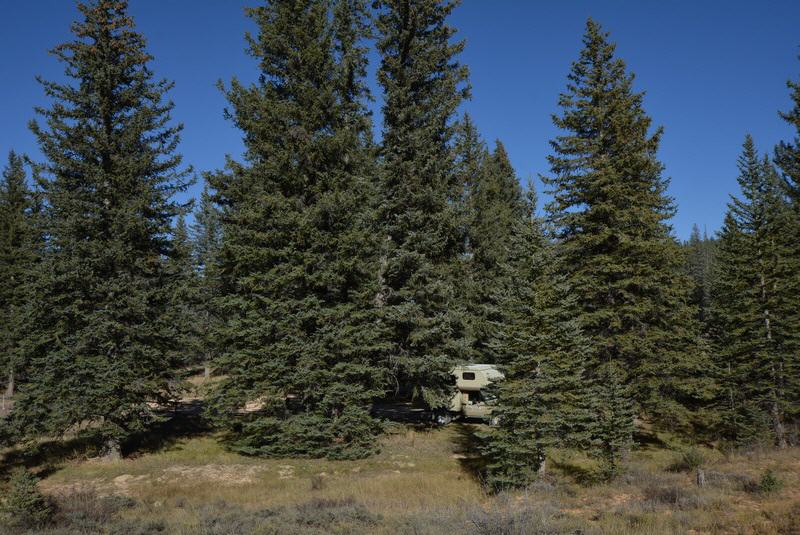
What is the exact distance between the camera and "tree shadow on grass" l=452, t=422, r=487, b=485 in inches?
614

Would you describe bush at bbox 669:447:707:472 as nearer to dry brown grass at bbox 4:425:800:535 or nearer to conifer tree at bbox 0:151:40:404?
dry brown grass at bbox 4:425:800:535

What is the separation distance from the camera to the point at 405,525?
956 centimetres

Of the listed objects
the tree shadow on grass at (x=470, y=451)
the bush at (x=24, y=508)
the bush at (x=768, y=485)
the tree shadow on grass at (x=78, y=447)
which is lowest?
the tree shadow on grass at (x=470, y=451)

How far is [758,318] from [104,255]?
91.0 feet

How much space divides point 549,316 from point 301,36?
1513cm

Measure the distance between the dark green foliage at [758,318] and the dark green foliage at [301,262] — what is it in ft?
53.8

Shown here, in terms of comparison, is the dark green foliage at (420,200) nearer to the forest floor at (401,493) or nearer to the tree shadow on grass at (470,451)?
the tree shadow on grass at (470,451)

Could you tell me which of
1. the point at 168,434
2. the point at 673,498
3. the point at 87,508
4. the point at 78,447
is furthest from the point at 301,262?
the point at 673,498

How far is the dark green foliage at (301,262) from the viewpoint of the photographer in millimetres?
17688

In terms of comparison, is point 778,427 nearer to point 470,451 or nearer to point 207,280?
point 470,451

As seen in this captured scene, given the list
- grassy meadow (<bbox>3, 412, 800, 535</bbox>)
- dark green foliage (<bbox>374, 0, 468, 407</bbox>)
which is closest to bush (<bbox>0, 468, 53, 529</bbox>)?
grassy meadow (<bbox>3, 412, 800, 535</bbox>)

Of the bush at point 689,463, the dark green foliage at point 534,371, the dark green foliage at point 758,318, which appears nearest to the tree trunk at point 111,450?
the dark green foliage at point 534,371

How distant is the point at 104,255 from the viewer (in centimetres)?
1705

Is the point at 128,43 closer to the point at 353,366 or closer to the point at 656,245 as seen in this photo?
the point at 353,366
